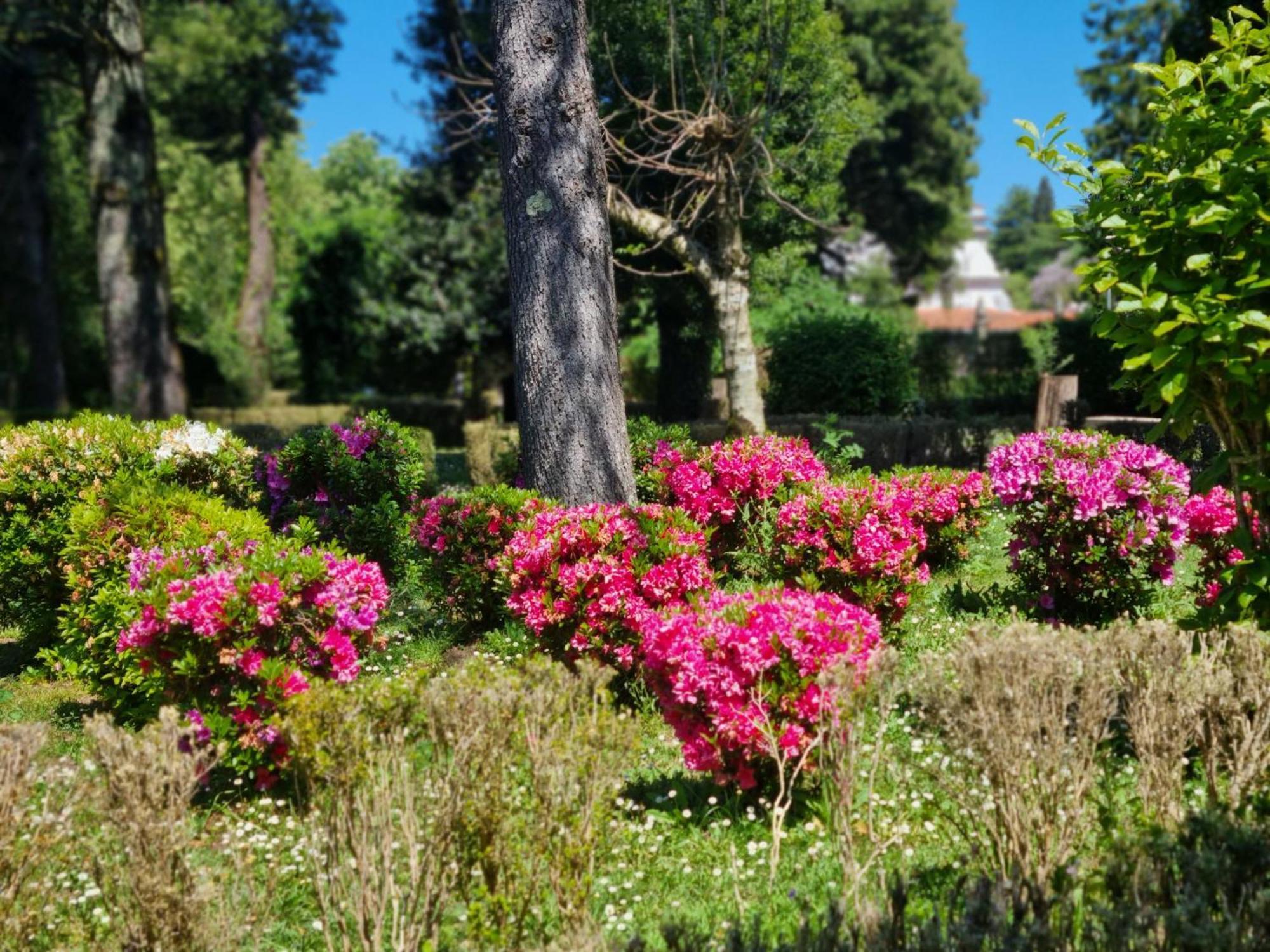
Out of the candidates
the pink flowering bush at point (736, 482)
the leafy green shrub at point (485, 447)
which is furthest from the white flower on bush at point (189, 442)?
the leafy green shrub at point (485, 447)

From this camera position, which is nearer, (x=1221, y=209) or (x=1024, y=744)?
(x=1024, y=744)

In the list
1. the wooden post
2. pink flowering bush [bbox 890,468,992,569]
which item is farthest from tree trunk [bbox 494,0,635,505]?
the wooden post

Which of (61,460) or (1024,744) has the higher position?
(61,460)

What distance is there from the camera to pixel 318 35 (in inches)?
1248

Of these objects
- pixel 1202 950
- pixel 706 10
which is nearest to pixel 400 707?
pixel 1202 950

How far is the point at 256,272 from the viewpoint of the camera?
3225cm

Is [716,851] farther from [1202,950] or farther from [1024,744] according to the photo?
[1202,950]

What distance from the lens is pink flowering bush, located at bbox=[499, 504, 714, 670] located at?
5.81 metres

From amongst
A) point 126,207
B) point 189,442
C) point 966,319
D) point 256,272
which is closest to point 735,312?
point 189,442

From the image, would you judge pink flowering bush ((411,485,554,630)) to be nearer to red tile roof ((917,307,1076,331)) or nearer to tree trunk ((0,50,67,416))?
tree trunk ((0,50,67,416))

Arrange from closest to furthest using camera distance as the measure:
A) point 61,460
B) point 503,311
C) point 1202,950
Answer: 1. point 1202,950
2. point 61,460
3. point 503,311

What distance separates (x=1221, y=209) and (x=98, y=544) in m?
5.87

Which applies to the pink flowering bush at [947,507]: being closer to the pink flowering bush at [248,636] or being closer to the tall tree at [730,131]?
the tall tree at [730,131]

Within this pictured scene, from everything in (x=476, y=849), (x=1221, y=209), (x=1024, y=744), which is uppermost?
(x=1221, y=209)
